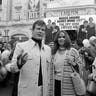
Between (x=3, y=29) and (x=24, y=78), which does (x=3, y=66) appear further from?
(x=3, y=29)

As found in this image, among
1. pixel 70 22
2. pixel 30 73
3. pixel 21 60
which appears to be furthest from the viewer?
pixel 70 22

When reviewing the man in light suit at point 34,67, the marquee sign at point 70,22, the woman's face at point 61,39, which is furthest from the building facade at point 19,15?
the man in light suit at point 34,67

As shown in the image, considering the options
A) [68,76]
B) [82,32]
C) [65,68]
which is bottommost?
[68,76]

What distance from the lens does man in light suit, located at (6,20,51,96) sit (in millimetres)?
2781

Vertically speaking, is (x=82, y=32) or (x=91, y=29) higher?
(x=91, y=29)

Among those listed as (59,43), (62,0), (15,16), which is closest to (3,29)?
(15,16)

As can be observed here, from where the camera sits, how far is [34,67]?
2.79 m

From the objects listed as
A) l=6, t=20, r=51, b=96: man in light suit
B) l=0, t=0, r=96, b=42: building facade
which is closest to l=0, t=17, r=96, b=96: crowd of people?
l=6, t=20, r=51, b=96: man in light suit

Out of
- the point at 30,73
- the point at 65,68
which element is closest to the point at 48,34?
the point at 65,68

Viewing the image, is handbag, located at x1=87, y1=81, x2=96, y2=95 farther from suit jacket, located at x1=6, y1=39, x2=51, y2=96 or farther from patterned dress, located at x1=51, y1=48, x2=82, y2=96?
suit jacket, located at x1=6, y1=39, x2=51, y2=96

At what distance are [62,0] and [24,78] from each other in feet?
44.2

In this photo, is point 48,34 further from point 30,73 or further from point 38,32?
point 30,73

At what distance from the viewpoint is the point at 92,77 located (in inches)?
126

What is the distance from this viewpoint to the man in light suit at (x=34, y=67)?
9.12 ft
